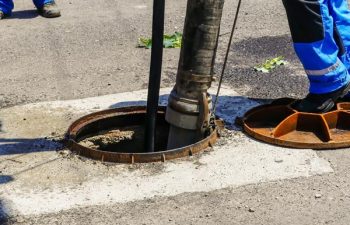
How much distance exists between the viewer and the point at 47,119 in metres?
5.15

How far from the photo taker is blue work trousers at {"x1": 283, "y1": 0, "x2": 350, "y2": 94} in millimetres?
4547

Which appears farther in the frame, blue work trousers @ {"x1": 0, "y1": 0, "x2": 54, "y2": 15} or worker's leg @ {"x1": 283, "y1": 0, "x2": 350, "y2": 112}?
blue work trousers @ {"x1": 0, "y1": 0, "x2": 54, "y2": 15}

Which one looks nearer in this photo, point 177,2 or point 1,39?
point 1,39

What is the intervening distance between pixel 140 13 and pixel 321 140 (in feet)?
12.6

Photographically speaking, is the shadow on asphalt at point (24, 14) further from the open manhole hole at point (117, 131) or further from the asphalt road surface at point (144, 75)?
the open manhole hole at point (117, 131)

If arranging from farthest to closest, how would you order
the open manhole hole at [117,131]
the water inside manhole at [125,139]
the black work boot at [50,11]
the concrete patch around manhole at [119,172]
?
1. the black work boot at [50,11]
2. the water inside manhole at [125,139]
3. the open manhole hole at [117,131]
4. the concrete patch around manhole at [119,172]

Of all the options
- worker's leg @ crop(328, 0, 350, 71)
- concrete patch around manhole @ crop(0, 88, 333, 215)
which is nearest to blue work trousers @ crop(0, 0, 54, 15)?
concrete patch around manhole @ crop(0, 88, 333, 215)

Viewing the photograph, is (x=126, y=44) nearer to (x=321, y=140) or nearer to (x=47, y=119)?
(x=47, y=119)

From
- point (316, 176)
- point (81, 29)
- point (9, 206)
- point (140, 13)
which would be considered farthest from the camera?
point (140, 13)

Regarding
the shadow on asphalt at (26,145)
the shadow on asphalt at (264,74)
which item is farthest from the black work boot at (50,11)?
the shadow on asphalt at (26,145)

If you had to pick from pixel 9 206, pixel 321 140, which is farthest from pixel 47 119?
pixel 321 140

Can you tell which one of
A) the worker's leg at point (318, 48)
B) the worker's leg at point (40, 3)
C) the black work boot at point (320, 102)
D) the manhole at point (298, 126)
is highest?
the worker's leg at point (318, 48)

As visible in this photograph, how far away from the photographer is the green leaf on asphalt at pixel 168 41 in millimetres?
6832

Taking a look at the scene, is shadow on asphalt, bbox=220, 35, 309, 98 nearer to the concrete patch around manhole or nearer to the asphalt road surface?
the asphalt road surface
